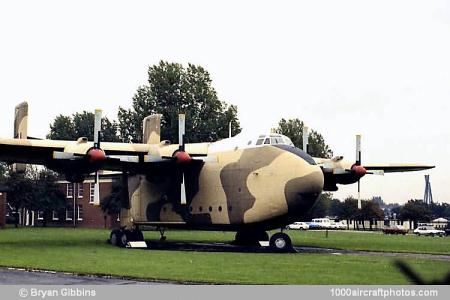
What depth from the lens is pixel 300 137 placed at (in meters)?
89.2

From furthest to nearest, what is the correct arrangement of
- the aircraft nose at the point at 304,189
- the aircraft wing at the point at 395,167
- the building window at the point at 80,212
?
the building window at the point at 80,212 < the aircraft wing at the point at 395,167 < the aircraft nose at the point at 304,189

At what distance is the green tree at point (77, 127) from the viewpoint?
98.1m

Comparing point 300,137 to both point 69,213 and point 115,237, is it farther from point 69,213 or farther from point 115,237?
point 115,237

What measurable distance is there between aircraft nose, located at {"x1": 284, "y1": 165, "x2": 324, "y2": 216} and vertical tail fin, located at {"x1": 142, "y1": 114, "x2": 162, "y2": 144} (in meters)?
10.7

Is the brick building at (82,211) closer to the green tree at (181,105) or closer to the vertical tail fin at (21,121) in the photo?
the green tree at (181,105)

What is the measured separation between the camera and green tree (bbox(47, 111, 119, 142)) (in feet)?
322

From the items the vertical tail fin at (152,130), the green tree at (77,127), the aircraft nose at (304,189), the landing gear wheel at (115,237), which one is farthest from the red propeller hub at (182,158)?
the green tree at (77,127)

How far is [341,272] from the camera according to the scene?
1980 cm

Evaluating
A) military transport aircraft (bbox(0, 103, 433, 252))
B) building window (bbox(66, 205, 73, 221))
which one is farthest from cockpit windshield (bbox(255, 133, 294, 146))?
building window (bbox(66, 205, 73, 221))

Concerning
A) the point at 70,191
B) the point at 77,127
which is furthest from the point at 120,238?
the point at 77,127

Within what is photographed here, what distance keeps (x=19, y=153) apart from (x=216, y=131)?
39.5 m

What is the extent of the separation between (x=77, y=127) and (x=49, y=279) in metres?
85.4

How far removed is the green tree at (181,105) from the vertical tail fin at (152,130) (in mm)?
30689

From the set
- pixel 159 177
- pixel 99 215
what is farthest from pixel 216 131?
pixel 159 177
